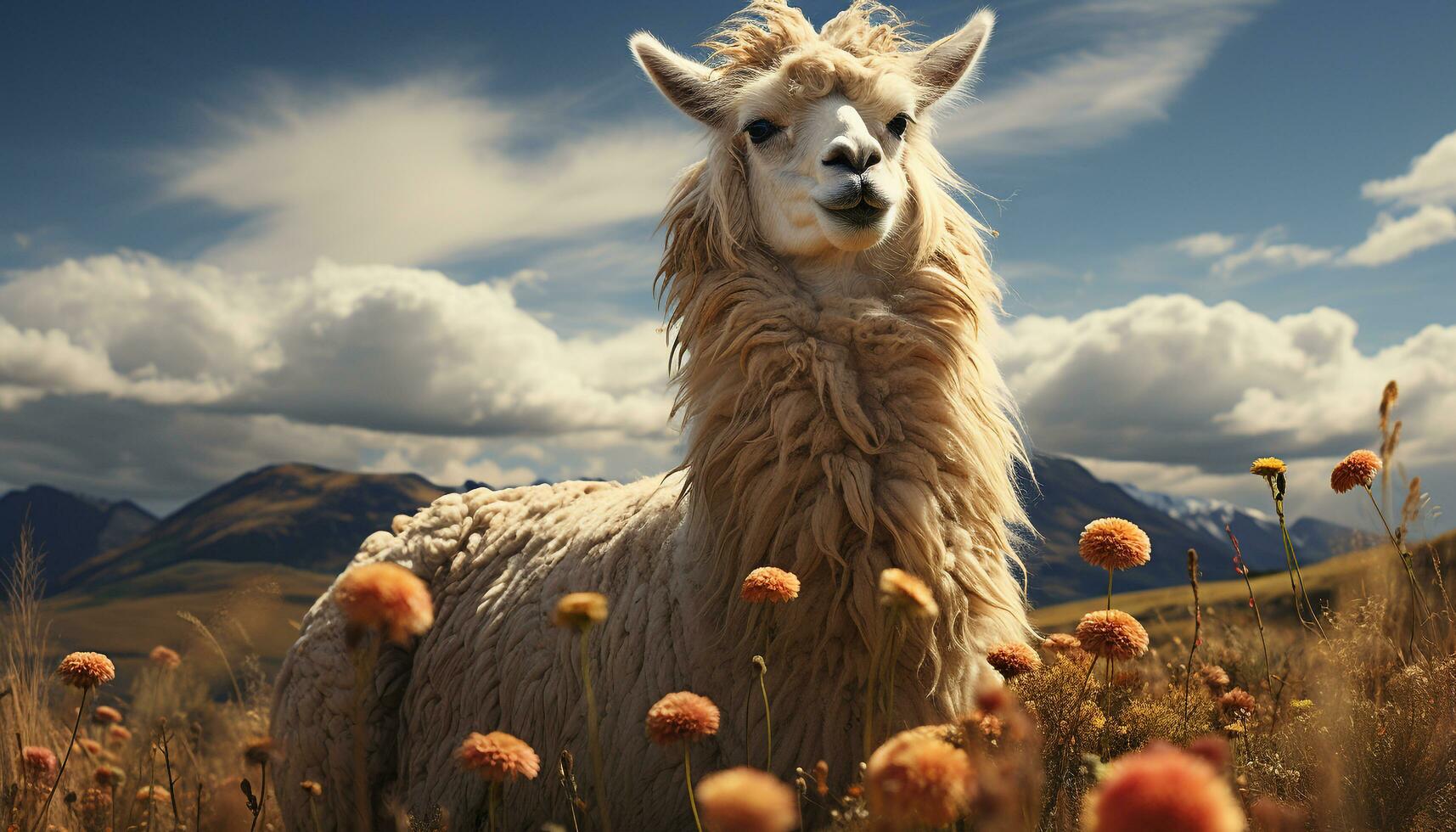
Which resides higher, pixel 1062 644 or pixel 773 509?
pixel 773 509

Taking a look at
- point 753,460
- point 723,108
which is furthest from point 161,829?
point 723,108

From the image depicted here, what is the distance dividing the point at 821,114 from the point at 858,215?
2.02 feet

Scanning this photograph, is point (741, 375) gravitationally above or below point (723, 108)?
below

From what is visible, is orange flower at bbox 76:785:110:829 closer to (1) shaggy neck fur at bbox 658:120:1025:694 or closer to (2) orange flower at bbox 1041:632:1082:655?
(1) shaggy neck fur at bbox 658:120:1025:694

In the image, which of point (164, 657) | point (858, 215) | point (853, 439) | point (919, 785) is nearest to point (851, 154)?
point (858, 215)

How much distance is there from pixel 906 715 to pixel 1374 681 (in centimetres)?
226

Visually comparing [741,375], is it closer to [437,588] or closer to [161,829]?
[437,588]

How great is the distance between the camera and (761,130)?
14.0ft

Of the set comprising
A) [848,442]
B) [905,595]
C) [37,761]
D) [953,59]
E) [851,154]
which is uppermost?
[953,59]

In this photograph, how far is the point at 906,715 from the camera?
329cm

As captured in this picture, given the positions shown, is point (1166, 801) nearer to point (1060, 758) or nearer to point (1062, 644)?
point (1060, 758)

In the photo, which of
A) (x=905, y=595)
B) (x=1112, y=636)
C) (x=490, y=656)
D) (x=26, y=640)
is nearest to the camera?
(x=905, y=595)

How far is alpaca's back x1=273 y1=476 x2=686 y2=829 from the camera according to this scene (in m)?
3.86

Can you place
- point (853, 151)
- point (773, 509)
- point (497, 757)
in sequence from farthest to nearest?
1. point (853, 151)
2. point (773, 509)
3. point (497, 757)
